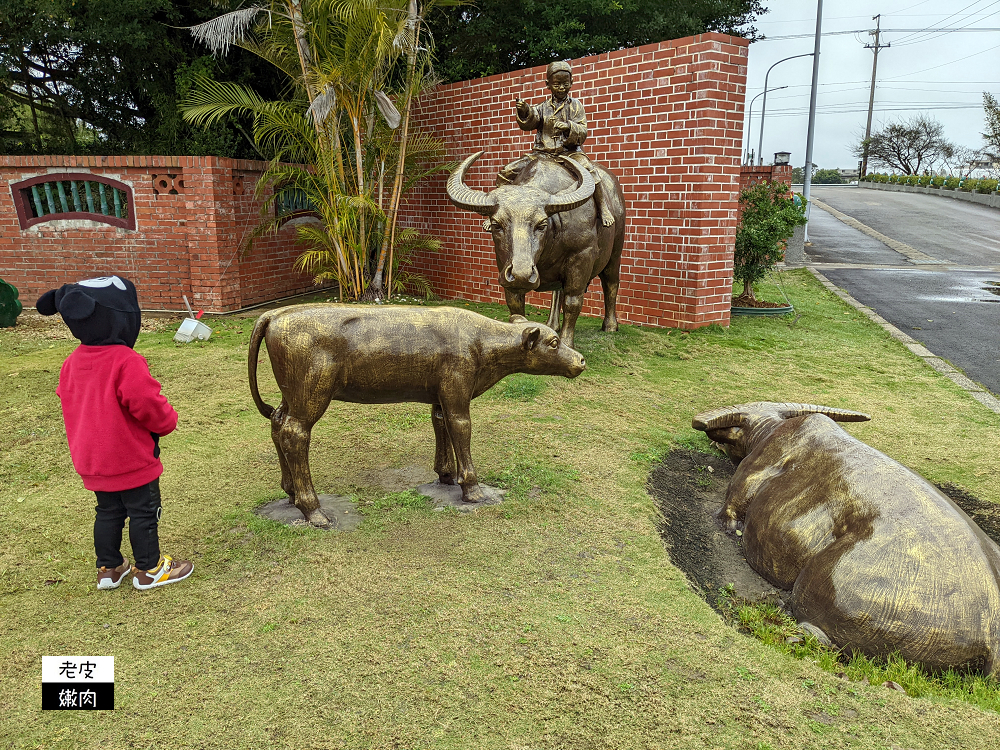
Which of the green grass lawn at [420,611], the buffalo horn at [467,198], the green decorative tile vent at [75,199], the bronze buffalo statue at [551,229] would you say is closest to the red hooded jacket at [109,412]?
the green grass lawn at [420,611]

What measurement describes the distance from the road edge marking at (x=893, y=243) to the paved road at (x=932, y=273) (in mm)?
199

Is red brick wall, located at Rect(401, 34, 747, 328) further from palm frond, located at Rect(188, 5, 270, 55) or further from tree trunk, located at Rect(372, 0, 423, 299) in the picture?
palm frond, located at Rect(188, 5, 270, 55)

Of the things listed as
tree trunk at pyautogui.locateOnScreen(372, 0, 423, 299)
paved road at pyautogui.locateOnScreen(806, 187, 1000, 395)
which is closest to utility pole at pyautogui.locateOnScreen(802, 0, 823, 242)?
paved road at pyautogui.locateOnScreen(806, 187, 1000, 395)

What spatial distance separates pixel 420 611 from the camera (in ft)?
10.1

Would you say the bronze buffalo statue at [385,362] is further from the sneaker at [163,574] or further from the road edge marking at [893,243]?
the road edge marking at [893,243]

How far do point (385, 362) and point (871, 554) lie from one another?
2.40 metres

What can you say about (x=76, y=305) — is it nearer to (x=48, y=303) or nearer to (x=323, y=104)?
(x=48, y=303)

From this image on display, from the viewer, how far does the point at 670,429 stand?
5641 mm

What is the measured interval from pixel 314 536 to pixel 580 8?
46.8ft

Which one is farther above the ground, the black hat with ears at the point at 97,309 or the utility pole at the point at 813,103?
the utility pole at the point at 813,103

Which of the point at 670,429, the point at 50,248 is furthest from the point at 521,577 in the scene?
the point at 50,248

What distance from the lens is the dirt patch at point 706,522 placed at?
359cm

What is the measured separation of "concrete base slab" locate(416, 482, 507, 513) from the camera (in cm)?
409

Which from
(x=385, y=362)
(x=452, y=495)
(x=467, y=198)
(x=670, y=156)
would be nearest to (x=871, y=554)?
(x=452, y=495)
